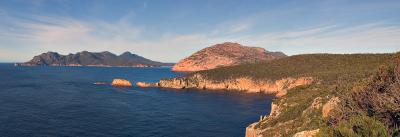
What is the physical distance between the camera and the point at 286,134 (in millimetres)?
49344

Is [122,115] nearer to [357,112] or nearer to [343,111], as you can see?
[343,111]

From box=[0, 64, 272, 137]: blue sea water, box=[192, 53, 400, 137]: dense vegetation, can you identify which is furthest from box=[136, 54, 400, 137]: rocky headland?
box=[0, 64, 272, 137]: blue sea water

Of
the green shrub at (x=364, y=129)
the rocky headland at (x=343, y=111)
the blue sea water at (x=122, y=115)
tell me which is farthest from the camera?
the blue sea water at (x=122, y=115)

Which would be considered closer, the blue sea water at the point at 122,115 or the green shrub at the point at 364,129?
Result: the green shrub at the point at 364,129

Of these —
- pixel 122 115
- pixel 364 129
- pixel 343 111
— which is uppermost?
pixel 364 129

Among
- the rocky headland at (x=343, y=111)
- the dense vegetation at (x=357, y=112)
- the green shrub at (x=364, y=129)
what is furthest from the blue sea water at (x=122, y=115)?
the green shrub at (x=364, y=129)

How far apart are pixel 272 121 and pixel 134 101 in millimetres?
87298

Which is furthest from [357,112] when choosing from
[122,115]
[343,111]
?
[122,115]

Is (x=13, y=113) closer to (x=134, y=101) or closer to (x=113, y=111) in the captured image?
(x=113, y=111)

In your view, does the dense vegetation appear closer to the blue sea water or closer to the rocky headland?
the rocky headland

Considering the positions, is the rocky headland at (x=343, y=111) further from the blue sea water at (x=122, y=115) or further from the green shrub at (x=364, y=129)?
the blue sea water at (x=122, y=115)

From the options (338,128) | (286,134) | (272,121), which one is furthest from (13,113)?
(338,128)

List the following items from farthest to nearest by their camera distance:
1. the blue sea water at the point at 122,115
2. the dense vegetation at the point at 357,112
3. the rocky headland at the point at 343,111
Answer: the blue sea water at the point at 122,115 < the rocky headland at the point at 343,111 < the dense vegetation at the point at 357,112

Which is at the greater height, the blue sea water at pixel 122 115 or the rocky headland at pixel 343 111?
the rocky headland at pixel 343 111
